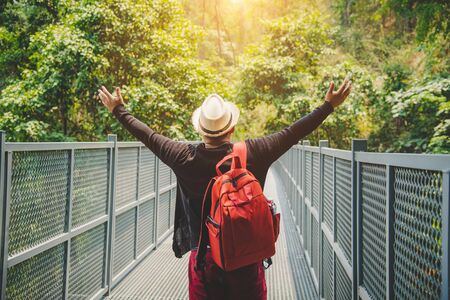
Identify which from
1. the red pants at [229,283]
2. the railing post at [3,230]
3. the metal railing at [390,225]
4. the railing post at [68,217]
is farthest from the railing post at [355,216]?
the railing post at [68,217]

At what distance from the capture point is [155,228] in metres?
6.37

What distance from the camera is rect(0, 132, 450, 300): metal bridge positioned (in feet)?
4.62

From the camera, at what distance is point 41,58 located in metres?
11.2

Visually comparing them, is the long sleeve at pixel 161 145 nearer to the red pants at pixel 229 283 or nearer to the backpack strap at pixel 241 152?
the backpack strap at pixel 241 152

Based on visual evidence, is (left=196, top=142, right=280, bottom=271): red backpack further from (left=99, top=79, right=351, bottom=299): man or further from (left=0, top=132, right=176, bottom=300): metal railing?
(left=0, top=132, right=176, bottom=300): metal railing

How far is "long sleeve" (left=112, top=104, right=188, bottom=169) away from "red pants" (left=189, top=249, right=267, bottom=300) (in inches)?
20.0

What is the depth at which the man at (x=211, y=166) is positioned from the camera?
6.70ft

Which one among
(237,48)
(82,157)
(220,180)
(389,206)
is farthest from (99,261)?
(237,48)

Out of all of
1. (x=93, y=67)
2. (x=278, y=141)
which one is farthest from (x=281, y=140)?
(x=93, y=67)

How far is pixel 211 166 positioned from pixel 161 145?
0.32 metres

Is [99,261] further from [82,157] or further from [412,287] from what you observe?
[412,287]

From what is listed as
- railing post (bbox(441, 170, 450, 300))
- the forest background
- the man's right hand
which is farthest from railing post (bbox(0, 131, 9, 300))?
the forest background

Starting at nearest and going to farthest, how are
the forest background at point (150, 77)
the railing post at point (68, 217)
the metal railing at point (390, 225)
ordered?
the metal railing at point (390, 225) → the railing post at point (68, 217) → the forest background at point (150, 77)

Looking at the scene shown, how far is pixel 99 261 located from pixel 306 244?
3049 millimetres
